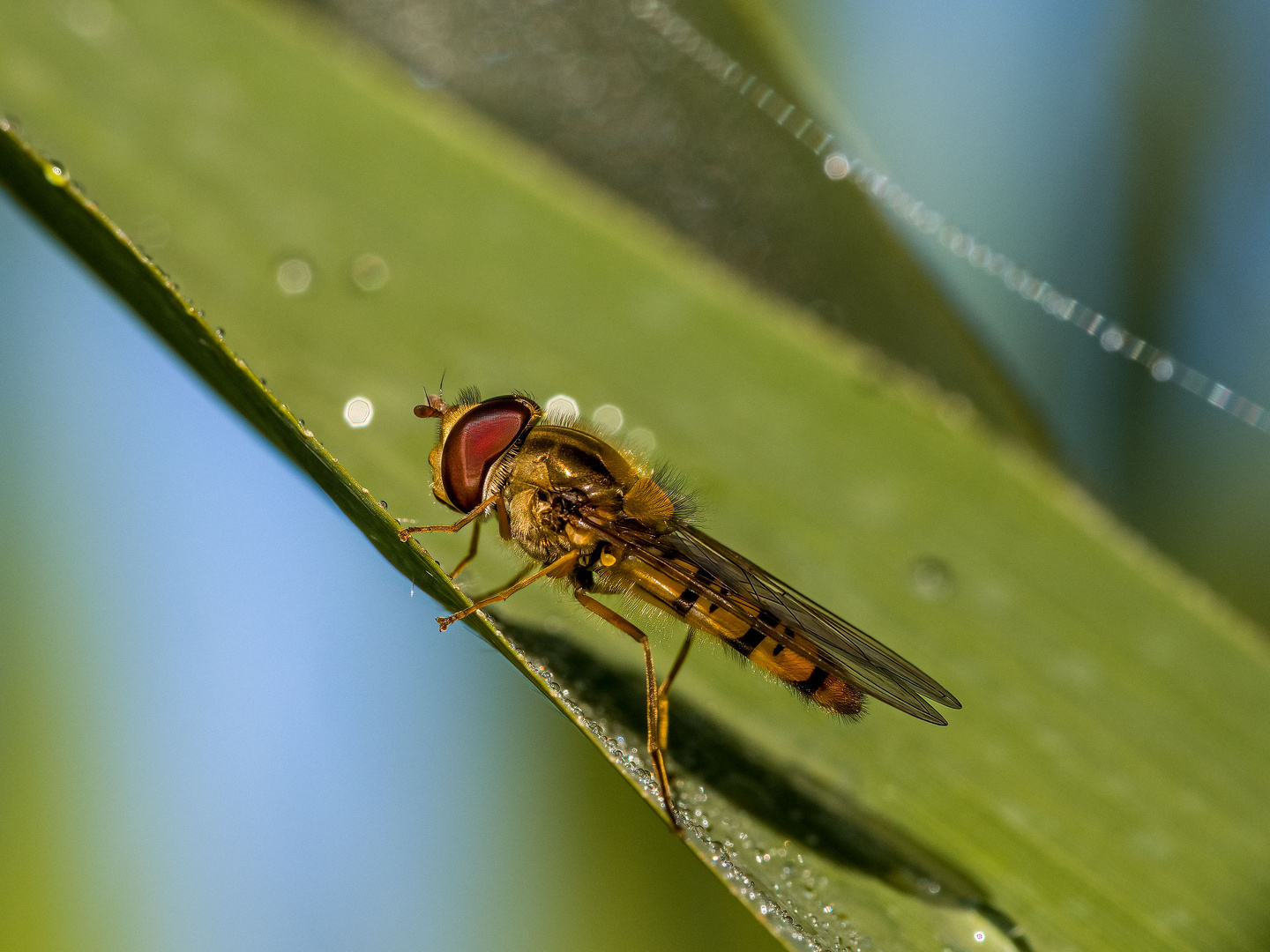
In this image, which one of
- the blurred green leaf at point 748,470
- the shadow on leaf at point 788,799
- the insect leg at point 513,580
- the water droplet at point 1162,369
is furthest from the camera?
the water droplet at point 1162,369

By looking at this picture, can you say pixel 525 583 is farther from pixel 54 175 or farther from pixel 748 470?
pixel 54 175

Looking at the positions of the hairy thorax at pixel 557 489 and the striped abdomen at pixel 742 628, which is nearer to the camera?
the striped abdomen at pixel 742 628

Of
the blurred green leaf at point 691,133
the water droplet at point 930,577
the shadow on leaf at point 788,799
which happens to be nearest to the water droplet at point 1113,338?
the blurred green leaf at point 691,133

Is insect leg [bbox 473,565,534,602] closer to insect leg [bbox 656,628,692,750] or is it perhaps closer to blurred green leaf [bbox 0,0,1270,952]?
blurred green leaf [bbox 0,0,1270,952]

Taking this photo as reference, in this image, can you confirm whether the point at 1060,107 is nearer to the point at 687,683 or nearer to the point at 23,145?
the point at 687,683

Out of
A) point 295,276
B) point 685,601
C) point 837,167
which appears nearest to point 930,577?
point 685,601

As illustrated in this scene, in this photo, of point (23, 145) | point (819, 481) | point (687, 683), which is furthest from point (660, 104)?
point (23, 145)

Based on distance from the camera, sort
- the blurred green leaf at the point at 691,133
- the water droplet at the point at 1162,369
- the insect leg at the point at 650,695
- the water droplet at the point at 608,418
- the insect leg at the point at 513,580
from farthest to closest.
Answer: the water droplet at the point at 1162,369 → the blurred green leaf at the point at 691,133 → the water droplet at the point at 608,418 → the insect leg at the point at 513,580 → the insect leg at the point at 650,695

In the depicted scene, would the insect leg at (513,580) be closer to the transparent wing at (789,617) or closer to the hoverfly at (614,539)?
the hoverfly at (614,539)
